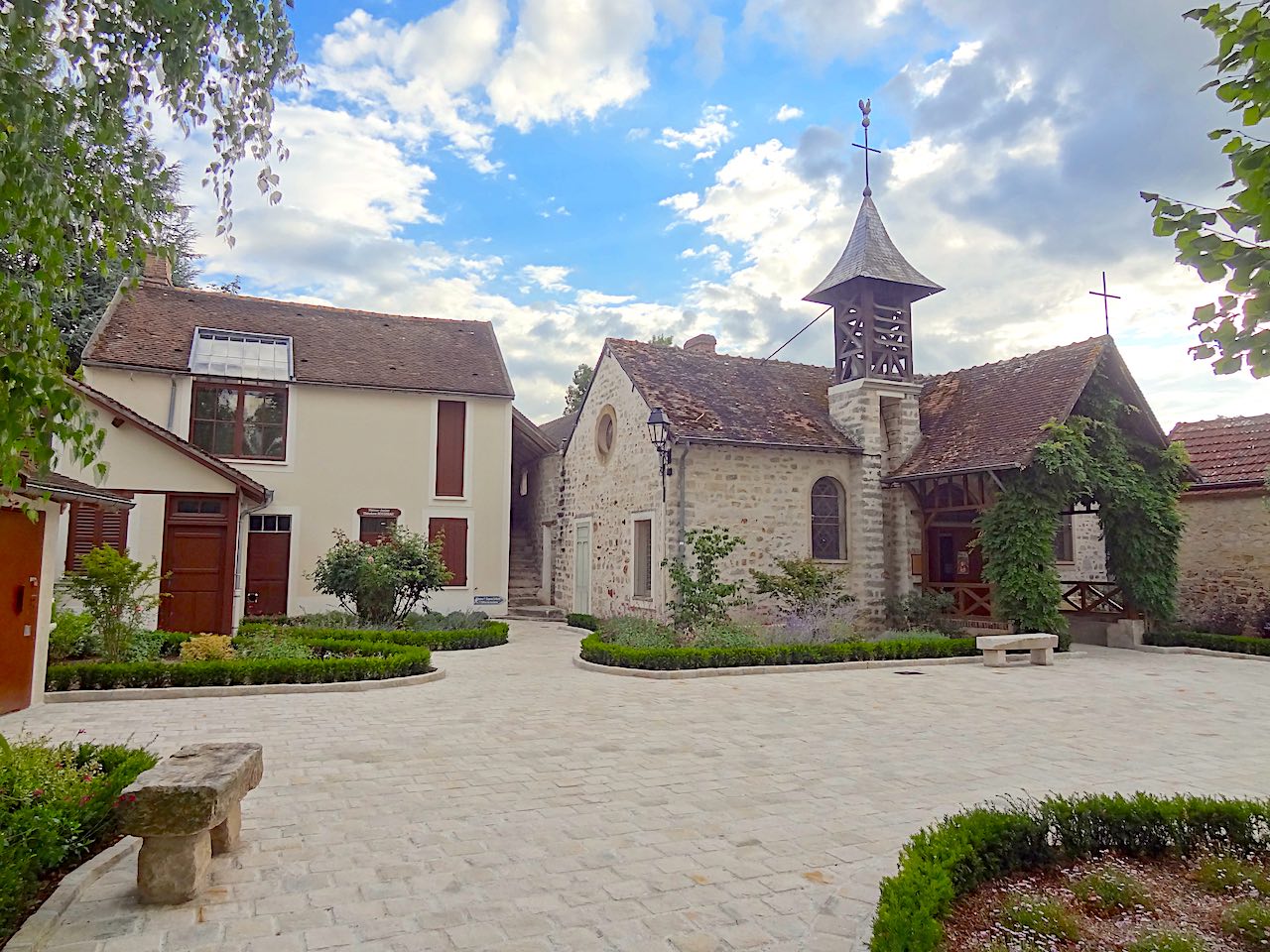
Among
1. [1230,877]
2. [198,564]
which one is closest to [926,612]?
[1230,877]

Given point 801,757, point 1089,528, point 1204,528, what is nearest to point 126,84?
point 801,757

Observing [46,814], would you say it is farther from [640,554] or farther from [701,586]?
[640,554]

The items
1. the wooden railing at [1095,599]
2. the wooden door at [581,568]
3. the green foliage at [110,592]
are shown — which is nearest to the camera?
the green foliage at [110,592]

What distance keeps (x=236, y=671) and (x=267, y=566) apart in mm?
8113

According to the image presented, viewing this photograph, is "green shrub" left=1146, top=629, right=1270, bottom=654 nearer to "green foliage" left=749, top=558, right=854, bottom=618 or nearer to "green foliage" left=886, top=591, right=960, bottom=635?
"green foliage" left=886, top=591, right=960, bottom=635

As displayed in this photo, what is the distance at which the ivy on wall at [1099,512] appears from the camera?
13773mm

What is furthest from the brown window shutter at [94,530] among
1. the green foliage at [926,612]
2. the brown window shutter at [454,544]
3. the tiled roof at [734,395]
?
the green foliage at [926,612]

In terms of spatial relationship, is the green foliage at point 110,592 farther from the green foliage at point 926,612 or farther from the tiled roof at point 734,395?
the green foliage at point 926,612

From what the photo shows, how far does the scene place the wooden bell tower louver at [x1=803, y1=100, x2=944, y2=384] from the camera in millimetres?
16797

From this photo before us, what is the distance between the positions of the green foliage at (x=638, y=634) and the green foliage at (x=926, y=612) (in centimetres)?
486

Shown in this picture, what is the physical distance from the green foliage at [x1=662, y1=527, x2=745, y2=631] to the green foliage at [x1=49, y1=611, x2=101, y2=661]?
802cm

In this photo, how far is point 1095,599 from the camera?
55.8 ft

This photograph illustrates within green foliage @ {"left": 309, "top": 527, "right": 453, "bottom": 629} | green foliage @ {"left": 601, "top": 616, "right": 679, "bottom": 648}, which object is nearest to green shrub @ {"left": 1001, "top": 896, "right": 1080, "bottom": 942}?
green foliage @ {"left": 601, "top": 616, "right": 679, "bottom": 648}

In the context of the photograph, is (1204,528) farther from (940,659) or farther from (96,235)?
(96,235)
